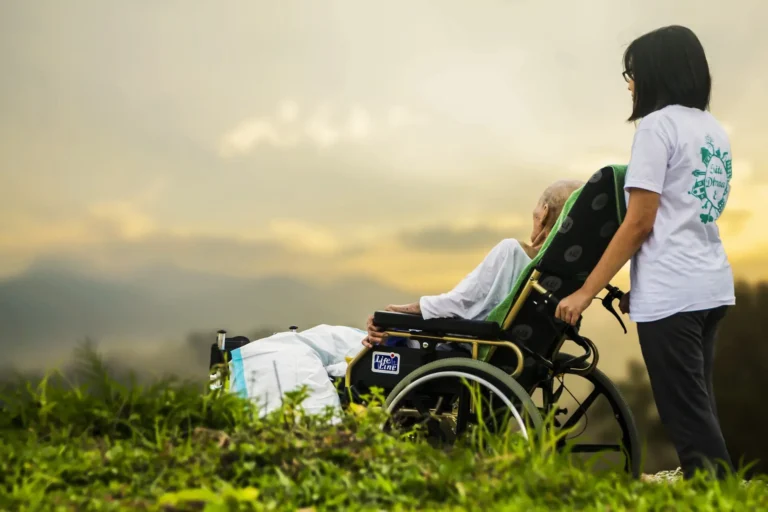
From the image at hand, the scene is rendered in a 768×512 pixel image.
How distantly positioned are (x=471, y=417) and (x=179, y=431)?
124 cm

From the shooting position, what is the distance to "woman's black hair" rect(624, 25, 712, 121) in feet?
10.4

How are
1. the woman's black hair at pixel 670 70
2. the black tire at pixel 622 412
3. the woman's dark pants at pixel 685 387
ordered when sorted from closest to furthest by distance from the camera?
the woman's dark pants at pixel 685 387 < the woman's black hair at pixel 670 70 < the black tire at pixel 622 412

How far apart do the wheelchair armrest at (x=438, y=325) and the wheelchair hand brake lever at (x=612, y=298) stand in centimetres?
45

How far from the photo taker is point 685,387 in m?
2.99

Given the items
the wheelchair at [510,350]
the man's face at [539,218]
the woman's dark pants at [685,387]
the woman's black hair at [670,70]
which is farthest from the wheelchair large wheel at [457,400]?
the woman's black hair at [670,70]

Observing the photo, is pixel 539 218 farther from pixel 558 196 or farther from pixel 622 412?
pixel 622 412

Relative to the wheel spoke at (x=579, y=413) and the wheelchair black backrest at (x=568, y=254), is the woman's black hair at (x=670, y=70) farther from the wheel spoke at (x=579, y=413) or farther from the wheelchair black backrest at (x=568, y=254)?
the wheel spoke at (x=579, y=413)

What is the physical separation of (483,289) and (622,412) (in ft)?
3.11

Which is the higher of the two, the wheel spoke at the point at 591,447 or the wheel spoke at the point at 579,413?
the wheel spoke at the point at 579,413

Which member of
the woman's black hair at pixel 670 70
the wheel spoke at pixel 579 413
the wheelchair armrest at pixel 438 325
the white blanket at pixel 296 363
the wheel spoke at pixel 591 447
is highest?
the woman's black hair at pixel 670 70

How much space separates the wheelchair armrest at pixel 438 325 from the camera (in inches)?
142

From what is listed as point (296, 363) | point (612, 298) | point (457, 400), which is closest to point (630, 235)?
point (612, 298)

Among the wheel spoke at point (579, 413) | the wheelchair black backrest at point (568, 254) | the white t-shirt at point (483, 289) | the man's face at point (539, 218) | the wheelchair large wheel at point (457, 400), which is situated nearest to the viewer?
the wheelchair large wheel at point (457, 400)

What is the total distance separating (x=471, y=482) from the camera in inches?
91.7
